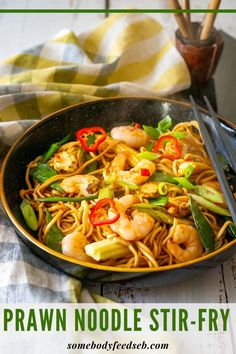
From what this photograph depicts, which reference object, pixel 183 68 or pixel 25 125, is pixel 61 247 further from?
pixel 183 68

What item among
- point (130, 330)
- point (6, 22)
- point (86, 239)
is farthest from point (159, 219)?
point (6, 22)

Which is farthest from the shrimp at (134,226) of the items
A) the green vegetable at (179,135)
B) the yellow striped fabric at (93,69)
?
the yellow striped fabric at (93,69)

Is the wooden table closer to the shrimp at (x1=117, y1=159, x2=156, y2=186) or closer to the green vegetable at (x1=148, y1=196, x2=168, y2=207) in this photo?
the green vegetable at (x1=148, y1=196, x2=168, y2=207)

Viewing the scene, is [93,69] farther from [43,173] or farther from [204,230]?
[204,230]

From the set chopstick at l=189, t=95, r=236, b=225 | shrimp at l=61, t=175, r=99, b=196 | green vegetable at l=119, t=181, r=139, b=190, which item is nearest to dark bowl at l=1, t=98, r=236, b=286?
chopstick at l=189, t=95, r=236, b=225

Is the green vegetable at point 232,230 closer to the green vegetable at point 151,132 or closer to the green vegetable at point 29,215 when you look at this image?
the green vegetable at point 151,132

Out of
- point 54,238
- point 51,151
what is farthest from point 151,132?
point 54,238
